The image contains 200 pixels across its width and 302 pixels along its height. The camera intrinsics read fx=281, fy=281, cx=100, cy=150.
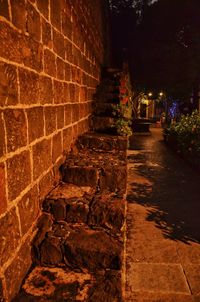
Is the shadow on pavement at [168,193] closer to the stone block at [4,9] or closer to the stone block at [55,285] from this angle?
the stone block at [55,285]

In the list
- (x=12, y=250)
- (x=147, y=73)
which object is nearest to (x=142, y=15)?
Result: (x=147, y=73)

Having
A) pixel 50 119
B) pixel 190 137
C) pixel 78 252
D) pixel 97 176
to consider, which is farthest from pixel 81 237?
pixel 190 137

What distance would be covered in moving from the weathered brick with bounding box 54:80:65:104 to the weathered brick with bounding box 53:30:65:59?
0.34 m

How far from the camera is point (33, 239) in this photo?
2.35 metres

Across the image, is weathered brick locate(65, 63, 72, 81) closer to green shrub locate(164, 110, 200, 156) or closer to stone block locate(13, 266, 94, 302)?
stone block locate(13, 266, 94, 302)

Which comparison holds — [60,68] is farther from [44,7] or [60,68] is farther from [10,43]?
[10,43]

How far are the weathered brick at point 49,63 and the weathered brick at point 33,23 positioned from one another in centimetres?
24

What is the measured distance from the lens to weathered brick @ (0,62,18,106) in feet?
5.71

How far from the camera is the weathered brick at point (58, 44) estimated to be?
2.99 m

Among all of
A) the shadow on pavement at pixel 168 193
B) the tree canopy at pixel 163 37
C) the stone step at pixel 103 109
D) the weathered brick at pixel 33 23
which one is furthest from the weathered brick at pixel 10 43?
the tree canopy at pixel 163 37

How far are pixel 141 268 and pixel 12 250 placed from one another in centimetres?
221

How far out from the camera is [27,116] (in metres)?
2.18

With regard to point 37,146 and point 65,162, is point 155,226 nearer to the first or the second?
point 65,162

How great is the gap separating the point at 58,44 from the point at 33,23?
83cm
